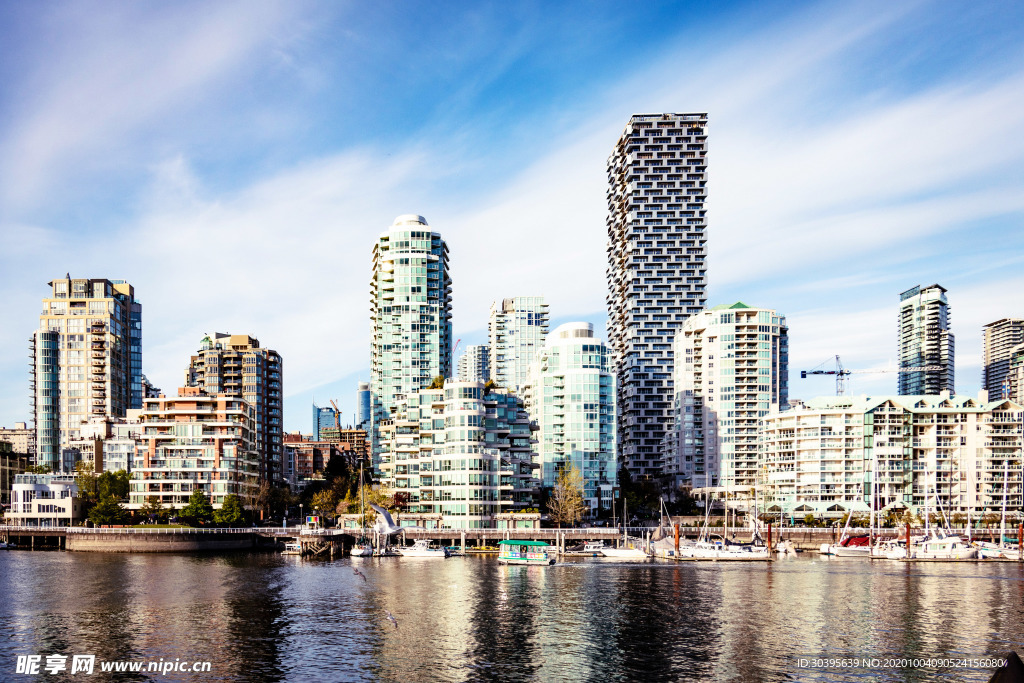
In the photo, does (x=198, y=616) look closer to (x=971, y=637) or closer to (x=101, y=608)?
(x=101, y=608)

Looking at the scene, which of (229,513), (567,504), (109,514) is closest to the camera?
(567,504)

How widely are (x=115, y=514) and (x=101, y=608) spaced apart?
11315cm

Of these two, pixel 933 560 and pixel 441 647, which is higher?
pixel 441 647

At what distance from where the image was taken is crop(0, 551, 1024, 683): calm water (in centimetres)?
6656

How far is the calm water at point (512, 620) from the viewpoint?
6656cm

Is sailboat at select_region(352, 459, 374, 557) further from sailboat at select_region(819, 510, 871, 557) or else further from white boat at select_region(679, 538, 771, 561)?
sailboat at select_region(819, 510, 871, 557)

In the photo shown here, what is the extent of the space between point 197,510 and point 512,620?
12494 centimetres

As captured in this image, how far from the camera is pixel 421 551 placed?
15938 cm

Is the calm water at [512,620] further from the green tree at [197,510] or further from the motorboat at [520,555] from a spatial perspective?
the green tree at [197,510]

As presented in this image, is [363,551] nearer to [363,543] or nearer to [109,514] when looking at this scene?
[363,543]

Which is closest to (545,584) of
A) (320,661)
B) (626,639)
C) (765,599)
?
(765,599)

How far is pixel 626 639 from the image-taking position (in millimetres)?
76500

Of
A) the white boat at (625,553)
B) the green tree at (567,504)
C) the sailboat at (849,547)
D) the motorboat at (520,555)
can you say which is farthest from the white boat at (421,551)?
the sailboat at (849,547)

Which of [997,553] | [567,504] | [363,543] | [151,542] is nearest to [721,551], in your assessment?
[567,504]
